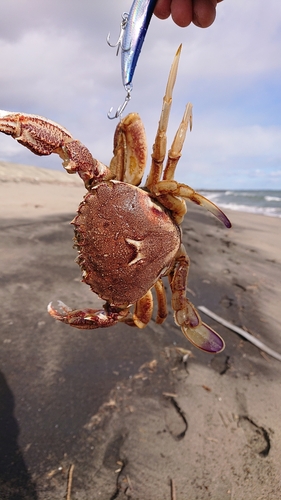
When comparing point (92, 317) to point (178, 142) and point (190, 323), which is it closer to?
point (190, 323)

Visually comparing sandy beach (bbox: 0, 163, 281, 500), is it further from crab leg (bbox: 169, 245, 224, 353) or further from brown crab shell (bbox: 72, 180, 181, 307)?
brown crab shell (bbox: 72, 180, 181, 307)

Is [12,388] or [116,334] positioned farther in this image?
[116,334]

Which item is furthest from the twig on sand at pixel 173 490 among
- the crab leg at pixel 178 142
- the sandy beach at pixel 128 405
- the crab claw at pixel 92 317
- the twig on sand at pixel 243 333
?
the crab leg at pixel 178 142

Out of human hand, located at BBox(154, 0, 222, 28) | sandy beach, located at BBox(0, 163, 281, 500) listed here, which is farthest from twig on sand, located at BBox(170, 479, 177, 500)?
human hand, located at BBox(154, 0, 222, 28)

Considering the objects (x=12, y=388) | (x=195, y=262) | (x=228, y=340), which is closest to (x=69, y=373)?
(x=12, y=388)

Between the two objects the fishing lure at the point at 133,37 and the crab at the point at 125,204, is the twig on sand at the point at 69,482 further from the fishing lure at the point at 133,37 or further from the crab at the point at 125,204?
the fishing lure at the point at 133,37

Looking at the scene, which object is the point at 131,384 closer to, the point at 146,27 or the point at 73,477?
the point at 73,477
